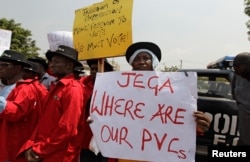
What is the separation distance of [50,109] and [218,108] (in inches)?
103

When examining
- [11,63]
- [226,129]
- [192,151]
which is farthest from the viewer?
[226,129]

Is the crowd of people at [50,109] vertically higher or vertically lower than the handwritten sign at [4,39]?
lower

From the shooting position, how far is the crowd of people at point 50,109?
281 cm

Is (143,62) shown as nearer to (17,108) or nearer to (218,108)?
(17,108)

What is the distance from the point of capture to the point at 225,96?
16.3ft

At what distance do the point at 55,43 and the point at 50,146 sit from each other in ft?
4.86

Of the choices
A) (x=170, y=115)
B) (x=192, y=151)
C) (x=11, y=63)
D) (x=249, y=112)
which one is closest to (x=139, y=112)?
(x=170, y=115)

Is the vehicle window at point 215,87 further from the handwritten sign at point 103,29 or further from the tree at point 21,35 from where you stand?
the tree at point 21,35

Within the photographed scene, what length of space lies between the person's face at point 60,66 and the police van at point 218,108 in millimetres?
2311

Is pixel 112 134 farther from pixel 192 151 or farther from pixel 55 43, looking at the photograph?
pixel 55 43

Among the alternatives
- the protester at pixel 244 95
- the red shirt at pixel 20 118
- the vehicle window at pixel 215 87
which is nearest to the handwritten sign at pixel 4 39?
the red shirt at pixel 20 118

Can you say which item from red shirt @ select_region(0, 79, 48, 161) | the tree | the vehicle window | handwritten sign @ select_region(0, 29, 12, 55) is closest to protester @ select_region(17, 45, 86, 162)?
red shirt @ select_region(0, 79, 48, 161)

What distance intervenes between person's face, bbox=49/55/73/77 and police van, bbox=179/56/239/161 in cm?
231

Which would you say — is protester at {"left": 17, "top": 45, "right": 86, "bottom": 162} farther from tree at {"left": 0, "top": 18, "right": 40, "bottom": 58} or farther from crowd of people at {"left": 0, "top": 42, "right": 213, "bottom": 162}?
tree at {"left": 0, "top": 18, "right": 40, "bottom": 58}
